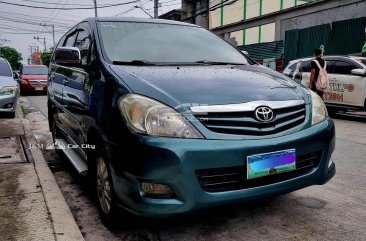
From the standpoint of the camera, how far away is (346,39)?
52.5 feet

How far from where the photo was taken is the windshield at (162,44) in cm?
318

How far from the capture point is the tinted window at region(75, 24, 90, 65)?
338 cm

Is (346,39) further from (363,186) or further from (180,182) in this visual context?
(180,182)

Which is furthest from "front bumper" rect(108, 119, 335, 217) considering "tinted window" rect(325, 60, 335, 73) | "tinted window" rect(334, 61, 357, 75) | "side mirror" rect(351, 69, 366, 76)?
"tinted window" rect(325, 60, 335, 73)

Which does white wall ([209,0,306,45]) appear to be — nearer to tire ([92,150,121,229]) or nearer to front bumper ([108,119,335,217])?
tire ([92,150,121,229])

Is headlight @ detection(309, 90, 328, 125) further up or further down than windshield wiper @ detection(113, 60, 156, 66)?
further down

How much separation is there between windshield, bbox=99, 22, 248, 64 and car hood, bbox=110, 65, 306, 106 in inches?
11.7

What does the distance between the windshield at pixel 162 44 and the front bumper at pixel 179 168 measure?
3.49 ft

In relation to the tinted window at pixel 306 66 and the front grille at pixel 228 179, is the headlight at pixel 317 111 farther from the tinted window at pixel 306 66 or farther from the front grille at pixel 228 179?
the tinted window at pixel 306 66

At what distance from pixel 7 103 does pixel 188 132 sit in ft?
21.0

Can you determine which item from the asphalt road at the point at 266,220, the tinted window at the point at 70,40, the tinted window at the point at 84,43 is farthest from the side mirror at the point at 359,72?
the tinted window at the point at 84,43

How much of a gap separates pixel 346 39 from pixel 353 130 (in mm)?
10039

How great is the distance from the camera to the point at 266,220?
9.56 ft

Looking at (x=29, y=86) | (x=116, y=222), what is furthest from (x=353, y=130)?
(x=29, y=86)
